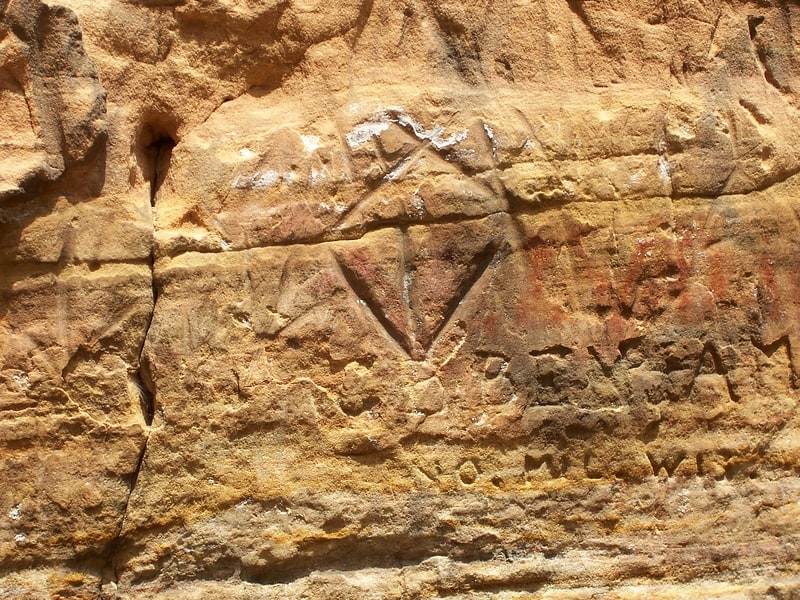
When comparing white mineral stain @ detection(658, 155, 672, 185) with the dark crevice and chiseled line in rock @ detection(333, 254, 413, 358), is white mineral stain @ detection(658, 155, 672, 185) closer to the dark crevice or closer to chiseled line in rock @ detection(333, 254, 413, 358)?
the dark crevice

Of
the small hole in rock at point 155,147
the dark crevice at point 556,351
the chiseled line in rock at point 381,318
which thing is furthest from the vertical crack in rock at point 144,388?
the dark crevice at point 556,351

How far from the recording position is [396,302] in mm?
2803

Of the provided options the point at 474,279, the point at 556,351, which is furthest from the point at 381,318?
the point at 556,351

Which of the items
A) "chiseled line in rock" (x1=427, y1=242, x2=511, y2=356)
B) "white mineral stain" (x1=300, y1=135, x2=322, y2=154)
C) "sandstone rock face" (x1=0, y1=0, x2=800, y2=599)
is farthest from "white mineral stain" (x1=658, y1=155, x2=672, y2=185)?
"white mineral stain" (x1=300, y1=135, x2=322, y2=154)

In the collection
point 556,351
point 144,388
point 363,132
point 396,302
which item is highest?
point 363,132

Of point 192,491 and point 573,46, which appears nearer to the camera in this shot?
point 192,491

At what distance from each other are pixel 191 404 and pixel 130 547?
49 centimetres

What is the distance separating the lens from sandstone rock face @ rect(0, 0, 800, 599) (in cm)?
269

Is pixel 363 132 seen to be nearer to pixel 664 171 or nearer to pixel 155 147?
pixel 155 147

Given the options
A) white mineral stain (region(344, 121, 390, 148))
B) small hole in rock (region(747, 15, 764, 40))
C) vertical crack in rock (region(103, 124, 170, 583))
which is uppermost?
small hole in rock (region(747, 15, 764, 40))

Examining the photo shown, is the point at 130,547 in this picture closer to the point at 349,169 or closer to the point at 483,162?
the point at 349,169

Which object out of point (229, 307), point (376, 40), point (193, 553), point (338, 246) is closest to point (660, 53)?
point (376, 40)

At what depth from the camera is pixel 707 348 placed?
292 centimetres

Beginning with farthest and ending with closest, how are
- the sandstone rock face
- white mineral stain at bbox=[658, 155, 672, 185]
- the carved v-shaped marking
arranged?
white mineral stain at bbox=[658, 155, 672, 185] < the carved v-shaped marking < the sandstone rock face
